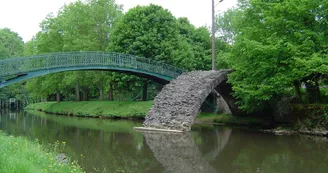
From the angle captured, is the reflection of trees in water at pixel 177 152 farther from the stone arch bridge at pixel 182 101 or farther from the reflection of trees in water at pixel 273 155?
the stone arch bridge at pixel 182 101

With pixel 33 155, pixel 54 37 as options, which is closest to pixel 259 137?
pixel 33 155

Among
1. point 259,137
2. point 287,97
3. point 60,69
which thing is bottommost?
point 259,137

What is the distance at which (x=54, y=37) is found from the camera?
34969mm

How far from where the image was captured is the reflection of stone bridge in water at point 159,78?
18.1 metres

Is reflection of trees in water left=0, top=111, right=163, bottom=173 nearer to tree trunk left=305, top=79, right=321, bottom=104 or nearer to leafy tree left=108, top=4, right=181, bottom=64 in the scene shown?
tree trunk left=305, top=79, right=321, bottom=104

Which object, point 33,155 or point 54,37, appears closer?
point 33,155

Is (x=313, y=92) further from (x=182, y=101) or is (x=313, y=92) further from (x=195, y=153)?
(x=195, y=153)

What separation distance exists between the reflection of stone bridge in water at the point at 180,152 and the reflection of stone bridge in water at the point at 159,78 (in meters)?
1.41

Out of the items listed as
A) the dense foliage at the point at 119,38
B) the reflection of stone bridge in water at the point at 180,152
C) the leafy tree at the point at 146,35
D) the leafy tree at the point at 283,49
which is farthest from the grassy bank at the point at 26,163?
the dense foliage at the point at 119,38

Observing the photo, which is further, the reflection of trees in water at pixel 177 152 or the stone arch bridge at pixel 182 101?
the stone arch bridge at pixel 182 101

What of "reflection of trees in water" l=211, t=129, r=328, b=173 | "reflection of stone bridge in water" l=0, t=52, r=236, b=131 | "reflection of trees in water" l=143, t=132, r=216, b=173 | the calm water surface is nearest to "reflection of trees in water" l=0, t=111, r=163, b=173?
the calm water surface

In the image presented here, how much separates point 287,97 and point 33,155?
53.3 ft

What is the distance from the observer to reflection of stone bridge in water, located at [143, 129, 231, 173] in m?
9.68

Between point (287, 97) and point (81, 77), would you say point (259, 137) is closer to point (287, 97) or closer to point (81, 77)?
point (287, 97)
